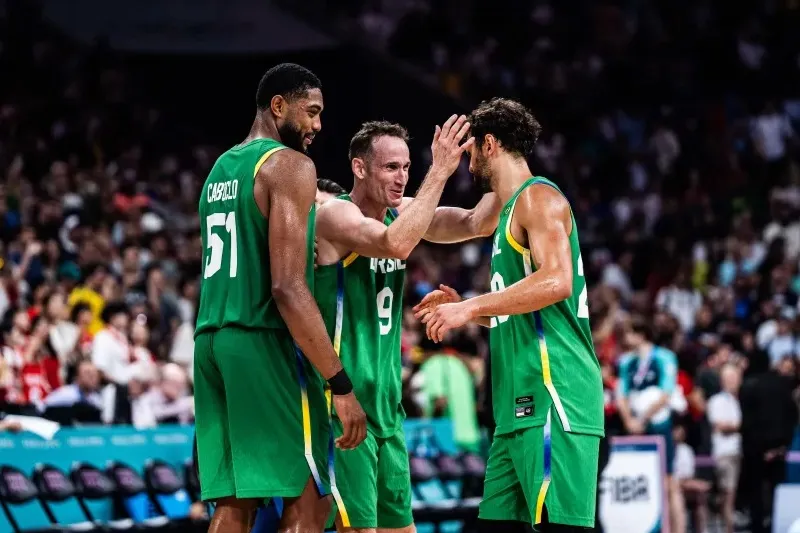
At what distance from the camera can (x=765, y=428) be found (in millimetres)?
15578

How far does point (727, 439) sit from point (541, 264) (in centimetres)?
1101

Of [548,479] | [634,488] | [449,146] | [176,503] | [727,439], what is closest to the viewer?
[548,479]

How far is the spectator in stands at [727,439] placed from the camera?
16688 mm

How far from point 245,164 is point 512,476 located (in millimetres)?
2037

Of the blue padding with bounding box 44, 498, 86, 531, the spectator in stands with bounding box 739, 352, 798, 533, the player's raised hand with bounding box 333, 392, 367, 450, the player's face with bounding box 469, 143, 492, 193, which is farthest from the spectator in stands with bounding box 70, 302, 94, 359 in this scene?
the player's raised hand with bounding box 333, 392, 367, 450

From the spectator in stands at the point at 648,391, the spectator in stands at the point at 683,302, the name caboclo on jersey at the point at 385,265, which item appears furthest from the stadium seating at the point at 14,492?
the spectator in stands at the point at 683,302

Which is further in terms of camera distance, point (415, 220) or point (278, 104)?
point (415, 220)

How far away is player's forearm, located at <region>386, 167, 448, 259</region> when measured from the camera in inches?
256

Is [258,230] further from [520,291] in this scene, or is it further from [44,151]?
[44,151]

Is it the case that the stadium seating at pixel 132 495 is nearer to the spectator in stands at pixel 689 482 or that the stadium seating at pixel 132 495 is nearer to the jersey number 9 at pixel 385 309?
the jersey number 9 at pixel 385 309

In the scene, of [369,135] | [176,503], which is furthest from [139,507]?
[369,135]

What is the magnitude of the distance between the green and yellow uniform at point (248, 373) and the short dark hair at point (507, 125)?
1349 mm

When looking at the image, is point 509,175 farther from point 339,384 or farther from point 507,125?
point 339,384

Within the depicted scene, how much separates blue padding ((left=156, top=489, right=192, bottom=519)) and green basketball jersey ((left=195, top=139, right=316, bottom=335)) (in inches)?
247
